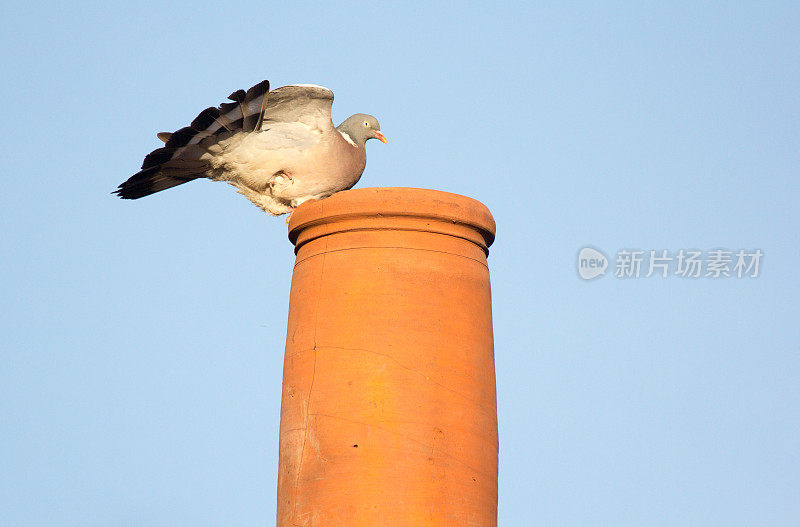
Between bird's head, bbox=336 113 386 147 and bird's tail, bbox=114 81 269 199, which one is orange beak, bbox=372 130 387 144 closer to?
bird's head, bbox=336 113 386 147

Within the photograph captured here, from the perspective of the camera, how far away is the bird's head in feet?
21.7

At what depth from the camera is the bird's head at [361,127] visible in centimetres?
662

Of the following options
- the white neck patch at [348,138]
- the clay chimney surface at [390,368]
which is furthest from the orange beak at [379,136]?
the clay chimney surface at [390,368]

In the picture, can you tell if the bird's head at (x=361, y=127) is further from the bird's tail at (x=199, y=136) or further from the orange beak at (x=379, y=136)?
the bird's tail at (x=199, y=136)

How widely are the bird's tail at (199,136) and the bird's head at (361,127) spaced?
3.33ft

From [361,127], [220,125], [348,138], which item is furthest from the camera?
[361,127]

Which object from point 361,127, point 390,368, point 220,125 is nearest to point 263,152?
point 220,125

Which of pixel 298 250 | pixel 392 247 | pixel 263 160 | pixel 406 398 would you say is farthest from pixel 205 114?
pixel 406 398

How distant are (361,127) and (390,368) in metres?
3.01

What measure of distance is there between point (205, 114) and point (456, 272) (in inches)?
83.2

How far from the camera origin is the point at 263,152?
230 inches

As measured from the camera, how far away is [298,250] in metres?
4.73

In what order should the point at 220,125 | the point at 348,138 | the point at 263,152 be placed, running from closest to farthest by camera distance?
the point at 220,125
the point at 263,152
the point at 348,138

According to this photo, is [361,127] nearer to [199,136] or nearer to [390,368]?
[199,136]
